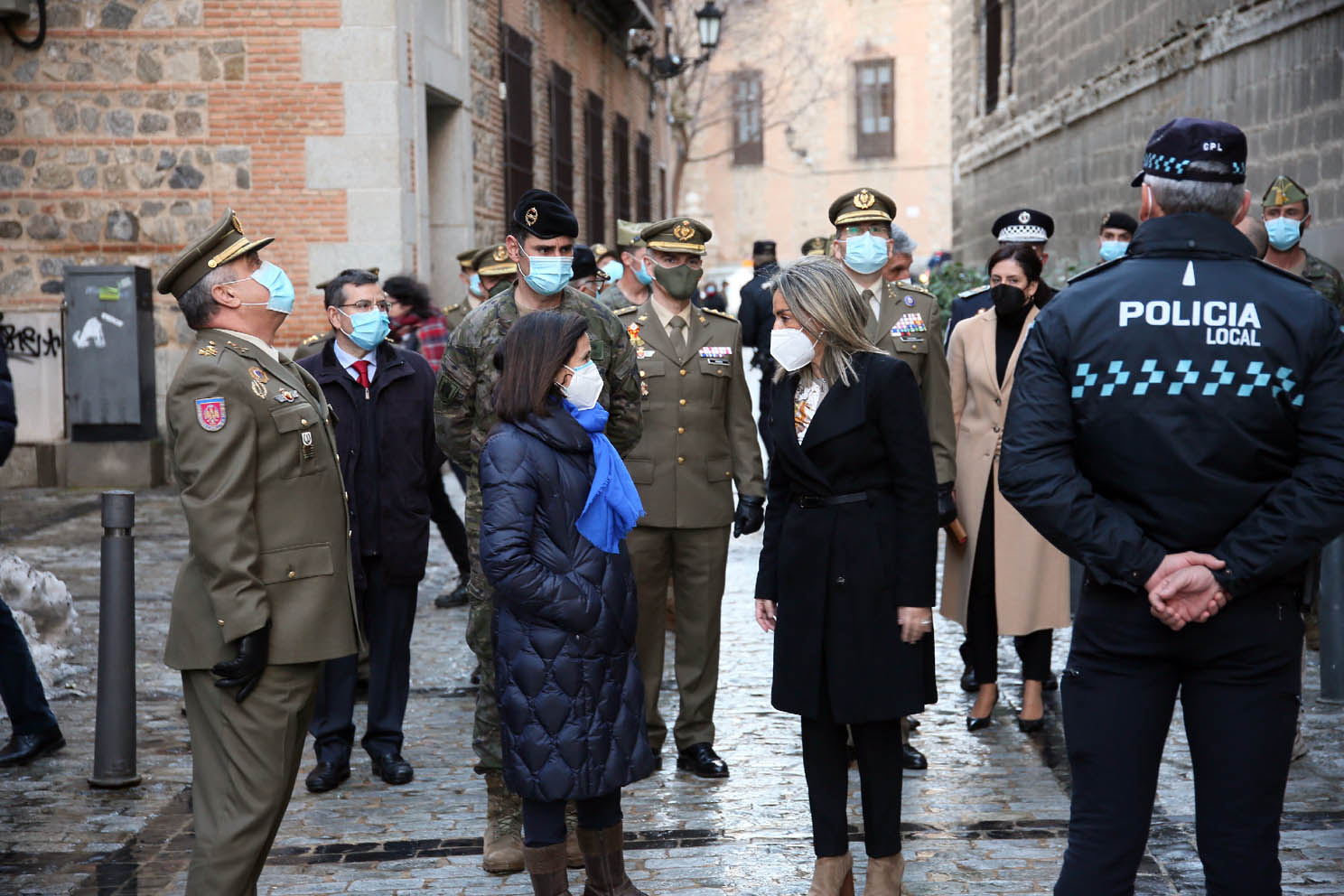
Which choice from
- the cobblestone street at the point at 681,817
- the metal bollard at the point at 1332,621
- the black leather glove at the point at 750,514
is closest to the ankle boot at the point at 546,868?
the cobblestone street at the point at 681,817

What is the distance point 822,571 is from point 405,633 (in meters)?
2.31

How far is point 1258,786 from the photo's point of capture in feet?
11.1

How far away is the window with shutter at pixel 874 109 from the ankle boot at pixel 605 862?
48.7 meters

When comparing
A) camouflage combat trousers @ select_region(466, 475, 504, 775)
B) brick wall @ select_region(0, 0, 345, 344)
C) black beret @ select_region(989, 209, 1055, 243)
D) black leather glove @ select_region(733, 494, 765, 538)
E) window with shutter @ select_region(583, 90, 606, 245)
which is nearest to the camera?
camouflage combat trousers @ select_region(466, 475, 504, 775)

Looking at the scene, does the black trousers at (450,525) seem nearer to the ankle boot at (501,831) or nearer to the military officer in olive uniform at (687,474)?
the military officer in olive uniform at (687,474)

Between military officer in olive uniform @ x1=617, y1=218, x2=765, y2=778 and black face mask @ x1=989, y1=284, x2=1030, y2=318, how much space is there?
3.85 feet

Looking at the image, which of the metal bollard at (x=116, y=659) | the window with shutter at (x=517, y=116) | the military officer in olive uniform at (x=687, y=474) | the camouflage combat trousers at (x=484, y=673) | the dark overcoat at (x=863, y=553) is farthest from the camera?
the window with shutter at (x=517, y=116)

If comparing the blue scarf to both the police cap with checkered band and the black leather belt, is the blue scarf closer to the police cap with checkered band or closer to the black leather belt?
the black leather belt

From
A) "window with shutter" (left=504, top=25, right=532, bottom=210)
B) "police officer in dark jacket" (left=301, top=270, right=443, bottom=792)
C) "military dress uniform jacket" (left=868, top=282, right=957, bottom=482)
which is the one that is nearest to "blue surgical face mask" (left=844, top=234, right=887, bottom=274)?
"military dress uniform jacket" (left=868, top=282, right=957, bottom=482)

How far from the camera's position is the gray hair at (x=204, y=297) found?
4289 millimetres

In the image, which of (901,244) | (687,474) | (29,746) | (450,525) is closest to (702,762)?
(687,474)

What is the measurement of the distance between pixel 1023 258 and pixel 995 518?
3.61ft

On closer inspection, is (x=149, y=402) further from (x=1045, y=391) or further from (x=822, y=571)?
(x=1045, y=391)

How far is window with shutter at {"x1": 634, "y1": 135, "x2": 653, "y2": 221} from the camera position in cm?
2890
